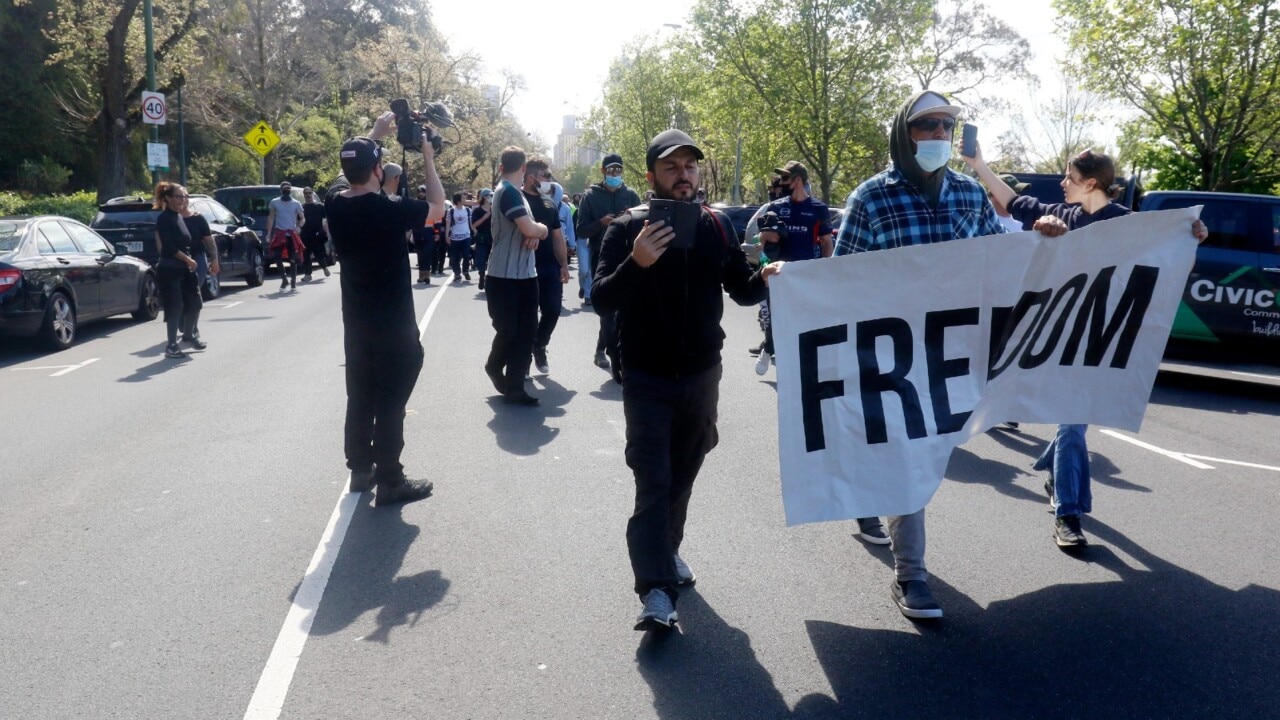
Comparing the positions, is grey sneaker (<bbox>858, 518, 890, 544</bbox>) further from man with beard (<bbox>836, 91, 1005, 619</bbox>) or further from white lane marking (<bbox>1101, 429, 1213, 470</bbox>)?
white lane marking (<bbox>1101, 429, 1213, 470</bbox>)

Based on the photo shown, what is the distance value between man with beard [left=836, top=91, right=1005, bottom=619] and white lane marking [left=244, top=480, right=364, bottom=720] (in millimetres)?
2422

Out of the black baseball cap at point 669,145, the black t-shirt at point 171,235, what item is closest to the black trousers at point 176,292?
the black t-shirt at point 171,235

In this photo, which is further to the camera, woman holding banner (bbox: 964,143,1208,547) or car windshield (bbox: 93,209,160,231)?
car windshield (bbox: 93,209,160,231)

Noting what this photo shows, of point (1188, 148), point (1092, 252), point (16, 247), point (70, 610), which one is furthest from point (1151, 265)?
point (1188, 148)

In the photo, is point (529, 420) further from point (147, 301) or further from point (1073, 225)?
point (147, 301)

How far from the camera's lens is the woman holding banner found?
5.15 meters

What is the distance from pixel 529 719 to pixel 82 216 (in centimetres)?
2779

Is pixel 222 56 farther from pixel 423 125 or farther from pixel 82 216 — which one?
pixel 423 125

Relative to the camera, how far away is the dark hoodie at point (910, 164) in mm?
4520

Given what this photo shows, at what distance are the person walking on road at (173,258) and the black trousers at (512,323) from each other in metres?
4.63

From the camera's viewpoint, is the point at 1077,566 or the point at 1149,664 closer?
the point at 1149,664

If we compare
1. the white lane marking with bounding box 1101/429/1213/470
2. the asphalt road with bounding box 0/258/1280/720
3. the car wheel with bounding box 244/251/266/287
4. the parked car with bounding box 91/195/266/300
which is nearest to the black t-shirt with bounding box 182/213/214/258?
the parked car with bounding box 91/195/266/300

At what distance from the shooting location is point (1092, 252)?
4965 millimetres

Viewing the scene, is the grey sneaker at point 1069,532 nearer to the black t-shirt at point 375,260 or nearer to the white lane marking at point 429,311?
the black t-shirt at point 375,260
